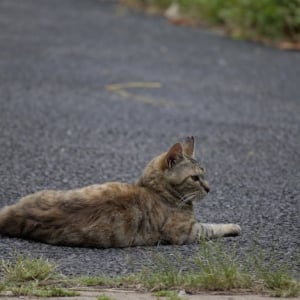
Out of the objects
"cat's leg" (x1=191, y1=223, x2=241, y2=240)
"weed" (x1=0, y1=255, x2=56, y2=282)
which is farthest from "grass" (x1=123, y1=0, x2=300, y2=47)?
"weed" (x1=0, y1=255, x2=56, y2=282)

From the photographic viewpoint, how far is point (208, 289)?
5.14m

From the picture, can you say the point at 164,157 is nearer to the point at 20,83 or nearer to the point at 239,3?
the point at 20,83

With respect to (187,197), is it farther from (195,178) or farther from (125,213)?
(125,213)

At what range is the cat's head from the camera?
261 inches

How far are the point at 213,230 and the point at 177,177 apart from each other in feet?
1.44

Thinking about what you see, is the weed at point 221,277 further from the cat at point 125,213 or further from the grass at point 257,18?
the grass at point 257,18

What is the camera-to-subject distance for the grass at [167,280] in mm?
5047

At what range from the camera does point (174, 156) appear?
664cm

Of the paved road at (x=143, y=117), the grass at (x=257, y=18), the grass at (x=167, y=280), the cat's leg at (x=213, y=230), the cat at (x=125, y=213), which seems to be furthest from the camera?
the grass at (x=257, y=18)

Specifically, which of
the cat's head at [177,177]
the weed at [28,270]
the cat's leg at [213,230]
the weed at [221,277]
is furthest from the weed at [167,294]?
the cat's head at [177,177]

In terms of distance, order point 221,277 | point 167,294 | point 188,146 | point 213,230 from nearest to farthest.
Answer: point 167,294
point 221,277
point 213,230
point 188,146

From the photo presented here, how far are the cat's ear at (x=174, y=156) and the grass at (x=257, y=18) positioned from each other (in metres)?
9.59

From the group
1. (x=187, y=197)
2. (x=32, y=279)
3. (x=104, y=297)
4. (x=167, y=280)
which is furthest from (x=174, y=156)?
(x=104, y=297)

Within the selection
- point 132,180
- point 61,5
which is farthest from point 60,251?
point 61,5
